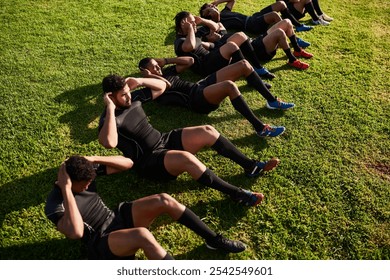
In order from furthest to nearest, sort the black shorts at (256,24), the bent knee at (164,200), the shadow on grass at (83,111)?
1. the black shorts at (256,24)
2. the shadow on grass at (83,111)
3. the bent knee at (164,200)

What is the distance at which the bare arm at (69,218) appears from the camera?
3.99 metres

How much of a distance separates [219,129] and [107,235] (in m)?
3.10

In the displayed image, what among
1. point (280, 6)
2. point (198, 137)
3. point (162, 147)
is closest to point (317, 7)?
point (280, 6)

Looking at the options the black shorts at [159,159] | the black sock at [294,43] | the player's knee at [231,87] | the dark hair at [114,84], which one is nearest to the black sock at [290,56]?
the black sock at [294,43]

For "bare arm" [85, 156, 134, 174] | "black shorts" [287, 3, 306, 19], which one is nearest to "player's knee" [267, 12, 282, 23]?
"black shorts" [287, 3, 306, 19]

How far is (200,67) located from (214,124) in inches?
61.7

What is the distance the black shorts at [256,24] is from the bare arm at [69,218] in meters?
6.84

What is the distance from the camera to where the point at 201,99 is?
6.34 m

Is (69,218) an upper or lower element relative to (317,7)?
lower

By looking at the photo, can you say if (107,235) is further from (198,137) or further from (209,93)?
(209,93)

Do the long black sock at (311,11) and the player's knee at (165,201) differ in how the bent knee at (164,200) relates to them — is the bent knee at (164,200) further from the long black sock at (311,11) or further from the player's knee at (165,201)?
the long black sock at (311,11)

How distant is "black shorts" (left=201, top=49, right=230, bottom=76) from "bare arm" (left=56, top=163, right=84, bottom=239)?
4256mm
